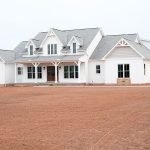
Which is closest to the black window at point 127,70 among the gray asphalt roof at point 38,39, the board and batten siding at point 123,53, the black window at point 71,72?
the board and batten siding at point 123,53

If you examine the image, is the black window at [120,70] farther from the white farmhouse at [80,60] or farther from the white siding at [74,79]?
the white siding at [74,79]

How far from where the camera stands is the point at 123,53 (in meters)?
45.2

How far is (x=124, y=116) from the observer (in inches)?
575

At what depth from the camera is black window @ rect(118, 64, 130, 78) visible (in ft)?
148

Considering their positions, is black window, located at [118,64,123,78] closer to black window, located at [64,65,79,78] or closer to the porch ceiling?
the porch ceiling

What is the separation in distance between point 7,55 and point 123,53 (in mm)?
16476

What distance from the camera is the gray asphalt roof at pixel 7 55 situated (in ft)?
171

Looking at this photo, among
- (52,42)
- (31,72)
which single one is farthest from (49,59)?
(31,72)

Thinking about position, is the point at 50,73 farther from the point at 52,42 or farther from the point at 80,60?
the point at 80,60

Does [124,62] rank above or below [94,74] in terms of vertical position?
above

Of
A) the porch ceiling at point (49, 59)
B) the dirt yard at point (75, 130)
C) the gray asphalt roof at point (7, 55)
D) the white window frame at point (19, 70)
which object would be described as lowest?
the dirt yard at point (75, 130)

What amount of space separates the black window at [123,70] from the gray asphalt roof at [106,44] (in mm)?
2999

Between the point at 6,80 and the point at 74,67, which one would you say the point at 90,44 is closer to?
the point at 74,67

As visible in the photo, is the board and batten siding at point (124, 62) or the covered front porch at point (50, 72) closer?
the board and batten siding at point (124, 62)
